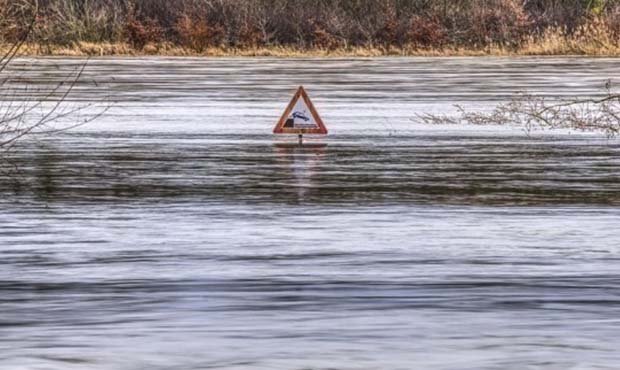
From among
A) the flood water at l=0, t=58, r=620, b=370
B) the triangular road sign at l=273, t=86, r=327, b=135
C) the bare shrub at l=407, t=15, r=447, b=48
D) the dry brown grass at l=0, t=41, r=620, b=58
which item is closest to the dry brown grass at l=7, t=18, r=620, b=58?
the dry brown grass at l=0, t=41, r=620, b=58

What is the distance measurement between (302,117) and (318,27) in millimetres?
46243

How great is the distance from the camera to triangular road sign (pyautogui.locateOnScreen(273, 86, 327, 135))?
26.2 m

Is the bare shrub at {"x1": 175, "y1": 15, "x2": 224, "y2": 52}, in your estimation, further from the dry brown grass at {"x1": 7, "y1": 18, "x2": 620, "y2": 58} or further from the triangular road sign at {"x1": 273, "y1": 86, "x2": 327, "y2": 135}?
the triangular road sign at {"x1": 273, "y1": 86, "x2": 327, "y2": 135}

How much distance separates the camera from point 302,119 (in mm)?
26281

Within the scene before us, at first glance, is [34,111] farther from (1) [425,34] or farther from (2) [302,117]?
(1) [425,34]

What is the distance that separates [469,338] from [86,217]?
23.9 feet

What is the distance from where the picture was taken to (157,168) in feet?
71.2

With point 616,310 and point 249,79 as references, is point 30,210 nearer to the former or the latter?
point 616,310

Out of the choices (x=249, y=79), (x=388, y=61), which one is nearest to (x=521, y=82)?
(x=249, y=79)

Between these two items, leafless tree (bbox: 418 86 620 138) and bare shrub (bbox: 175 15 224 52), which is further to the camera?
bare shrub (bbox: 175 15 224 52)

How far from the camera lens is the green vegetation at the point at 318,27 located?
68688 millimetres

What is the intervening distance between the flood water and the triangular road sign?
0.32 meters

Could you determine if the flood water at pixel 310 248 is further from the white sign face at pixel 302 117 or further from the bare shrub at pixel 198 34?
the bare shrub at pixel 198 34

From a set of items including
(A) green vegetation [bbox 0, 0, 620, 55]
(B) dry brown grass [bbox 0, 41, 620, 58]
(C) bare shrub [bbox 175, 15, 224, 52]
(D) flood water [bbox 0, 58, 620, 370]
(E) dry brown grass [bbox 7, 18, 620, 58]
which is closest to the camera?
(D) flood water [bbox 0, 58, 620, 370]
